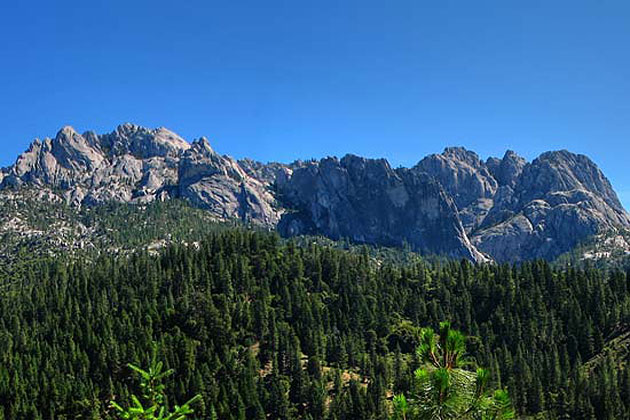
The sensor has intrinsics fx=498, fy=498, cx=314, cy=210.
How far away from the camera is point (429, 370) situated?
17656mm

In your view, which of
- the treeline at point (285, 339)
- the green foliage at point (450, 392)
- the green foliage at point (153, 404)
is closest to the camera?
the green foliage at point (153, 404)

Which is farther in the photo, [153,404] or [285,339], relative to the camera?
[285,339]

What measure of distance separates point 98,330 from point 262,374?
169 ft

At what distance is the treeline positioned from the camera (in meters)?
123

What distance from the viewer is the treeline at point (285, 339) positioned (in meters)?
123

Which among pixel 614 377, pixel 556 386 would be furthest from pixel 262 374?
pixel 614 377

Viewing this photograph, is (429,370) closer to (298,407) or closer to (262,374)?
(298,407)

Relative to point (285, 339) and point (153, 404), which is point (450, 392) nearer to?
point (153, 404)

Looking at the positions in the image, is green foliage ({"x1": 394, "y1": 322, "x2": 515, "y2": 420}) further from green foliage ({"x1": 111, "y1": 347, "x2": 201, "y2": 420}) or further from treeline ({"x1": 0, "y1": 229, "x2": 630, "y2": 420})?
treeline ({"x1": 0, "y1": 229, "x2": 630, "y2": 420})

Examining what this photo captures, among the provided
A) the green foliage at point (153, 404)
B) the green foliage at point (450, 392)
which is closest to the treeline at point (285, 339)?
the green foliage at point (153, 404)

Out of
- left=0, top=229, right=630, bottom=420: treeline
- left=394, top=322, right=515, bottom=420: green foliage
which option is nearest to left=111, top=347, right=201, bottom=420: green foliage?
left=394, top=322, right=515, bottom=420: green foliage

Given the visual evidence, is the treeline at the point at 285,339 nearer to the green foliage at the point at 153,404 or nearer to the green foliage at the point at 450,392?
the green foliage at the point at 153,404

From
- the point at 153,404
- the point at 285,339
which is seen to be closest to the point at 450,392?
the point at 153,404

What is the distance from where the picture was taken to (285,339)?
15038 cm
